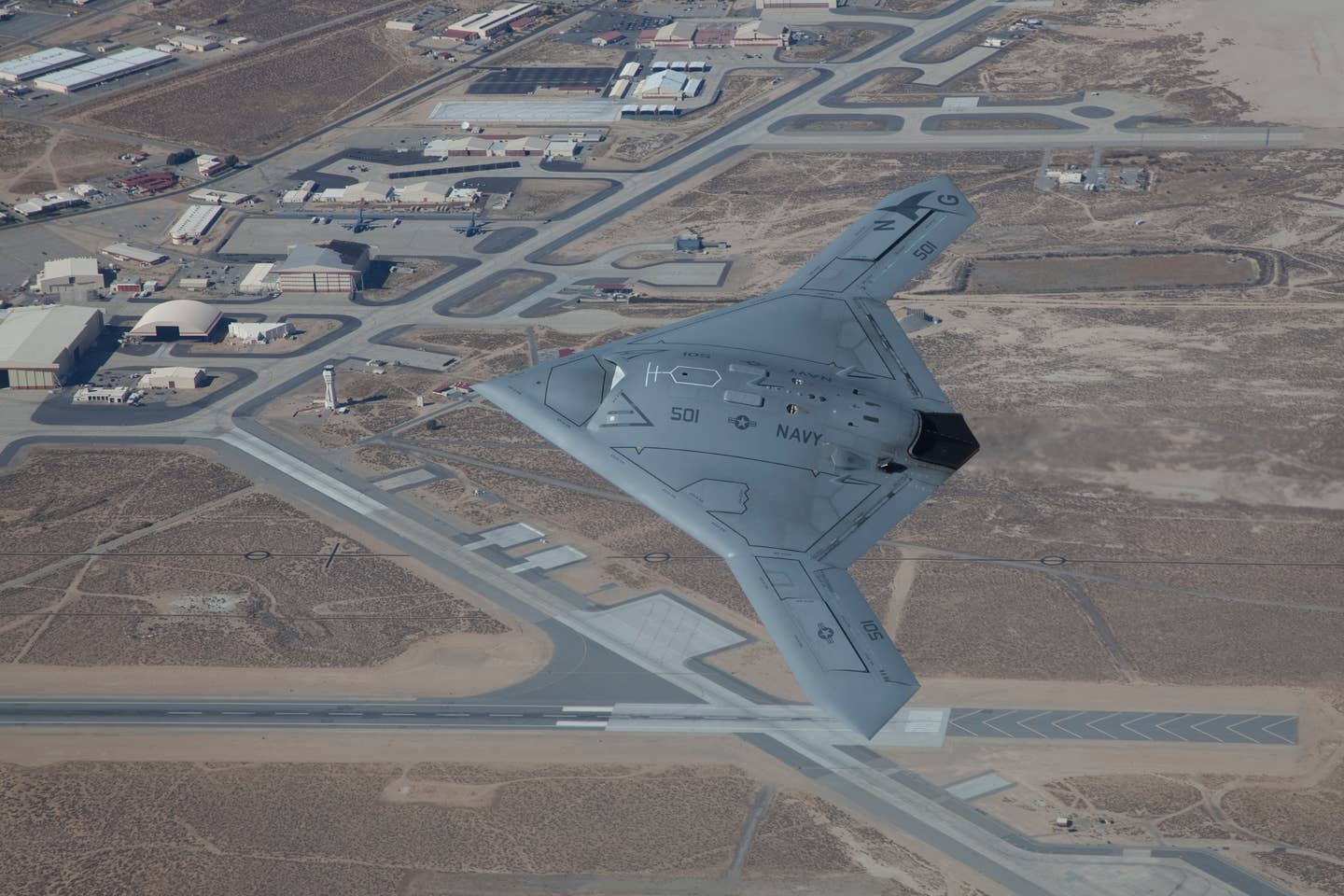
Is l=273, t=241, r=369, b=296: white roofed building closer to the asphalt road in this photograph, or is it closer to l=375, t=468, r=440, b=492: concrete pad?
l=375, t=468, r=440, b=492: concrete pad

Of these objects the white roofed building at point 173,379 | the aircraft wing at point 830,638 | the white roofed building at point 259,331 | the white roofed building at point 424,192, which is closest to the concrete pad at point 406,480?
the white roofed building at point 173,379

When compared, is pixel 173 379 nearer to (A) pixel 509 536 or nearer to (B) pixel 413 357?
(B) pixel 413 357

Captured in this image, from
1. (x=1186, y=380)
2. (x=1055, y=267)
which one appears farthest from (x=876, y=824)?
(x=1055, y=267)

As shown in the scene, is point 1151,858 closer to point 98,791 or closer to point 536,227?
point 98,791

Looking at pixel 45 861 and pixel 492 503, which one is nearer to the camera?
Answer: pixel 45 861

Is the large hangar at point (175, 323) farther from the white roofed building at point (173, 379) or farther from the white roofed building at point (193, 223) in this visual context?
the white roofed building at point (193, 223)
